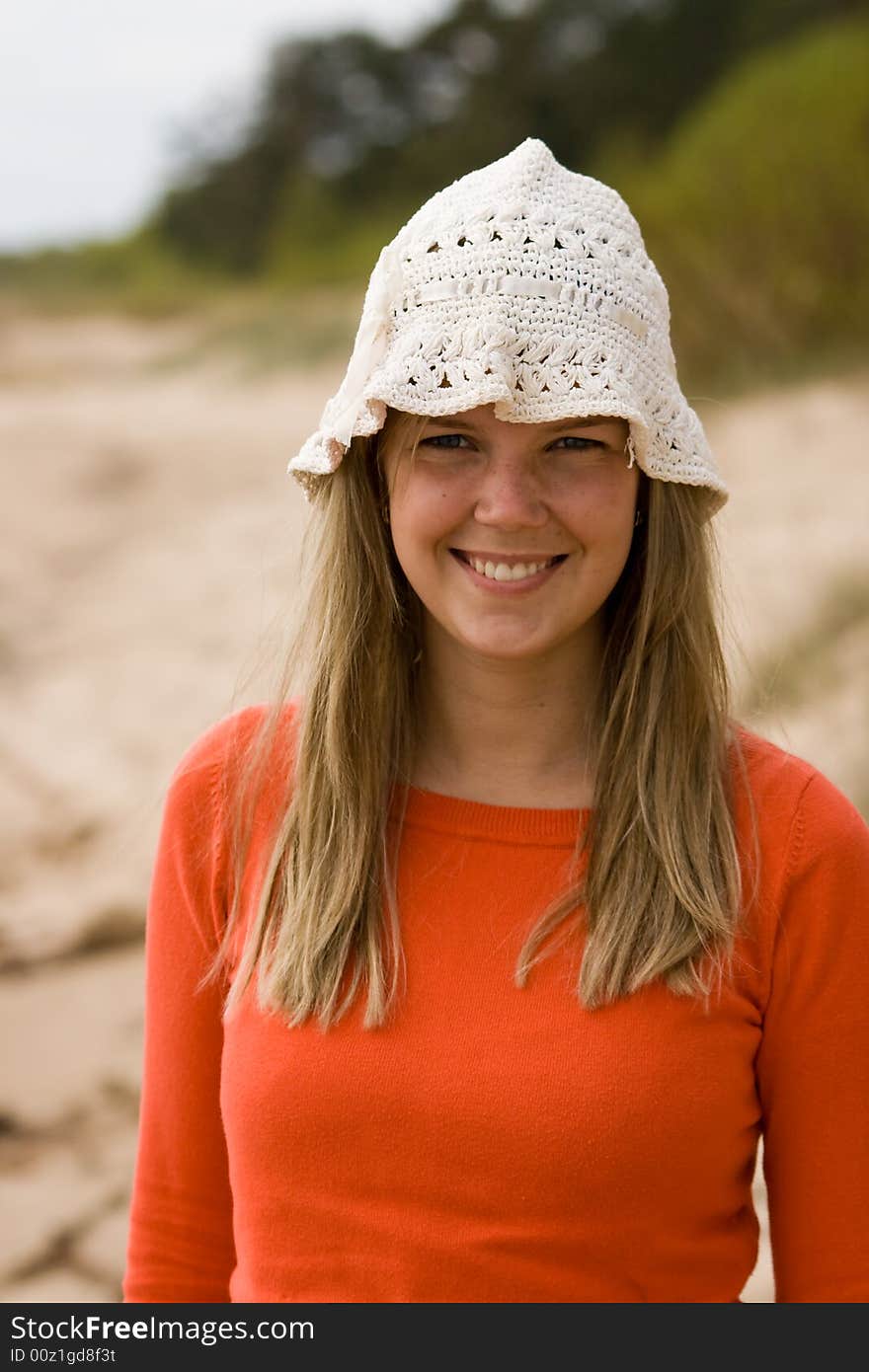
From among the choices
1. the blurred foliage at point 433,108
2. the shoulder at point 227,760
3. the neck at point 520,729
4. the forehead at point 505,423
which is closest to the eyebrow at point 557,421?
the forehead at point 505,423

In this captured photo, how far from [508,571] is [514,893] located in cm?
30

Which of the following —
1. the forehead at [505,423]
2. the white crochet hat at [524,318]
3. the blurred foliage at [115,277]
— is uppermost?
the blurred foliage at [115,277]

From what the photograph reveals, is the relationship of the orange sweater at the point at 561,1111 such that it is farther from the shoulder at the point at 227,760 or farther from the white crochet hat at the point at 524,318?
the white crochet hat at the point at 524,318

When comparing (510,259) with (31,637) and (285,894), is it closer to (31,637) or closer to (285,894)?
(285,894)

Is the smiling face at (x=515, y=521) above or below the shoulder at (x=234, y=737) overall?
above

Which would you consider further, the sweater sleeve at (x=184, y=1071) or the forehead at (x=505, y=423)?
the sweater sleeve at (x=184, y=1071)

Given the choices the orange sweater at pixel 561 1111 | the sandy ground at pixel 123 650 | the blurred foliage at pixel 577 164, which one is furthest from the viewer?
the blurred foliage at pixel 577 164

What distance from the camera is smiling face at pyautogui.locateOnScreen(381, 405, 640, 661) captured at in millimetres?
1370

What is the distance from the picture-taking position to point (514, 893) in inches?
56.0

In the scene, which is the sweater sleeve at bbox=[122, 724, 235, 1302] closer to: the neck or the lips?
the neck

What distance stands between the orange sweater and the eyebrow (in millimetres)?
345

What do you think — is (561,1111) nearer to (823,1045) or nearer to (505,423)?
(823,1045)

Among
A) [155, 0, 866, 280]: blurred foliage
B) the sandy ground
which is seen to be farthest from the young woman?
[155, 0, 866, 280]: blurred foliage

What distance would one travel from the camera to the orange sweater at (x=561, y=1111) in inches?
51.4
